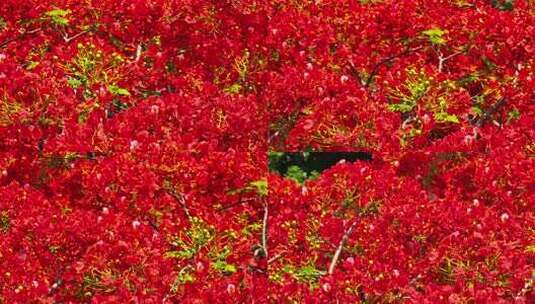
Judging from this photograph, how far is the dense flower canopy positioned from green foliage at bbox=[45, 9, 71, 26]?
0.02 m

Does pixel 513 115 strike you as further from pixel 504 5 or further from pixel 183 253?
pixel 183 253

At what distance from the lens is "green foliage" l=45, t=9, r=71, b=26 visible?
46.8 ft

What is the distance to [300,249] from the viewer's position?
1074 centimetres

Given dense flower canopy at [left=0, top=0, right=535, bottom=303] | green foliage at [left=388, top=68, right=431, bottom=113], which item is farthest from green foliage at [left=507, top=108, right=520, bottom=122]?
green foliage at [left=388, top=68, right=431, bottom=113]

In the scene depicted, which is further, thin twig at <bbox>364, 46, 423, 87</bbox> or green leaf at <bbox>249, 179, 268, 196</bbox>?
thin twig at <bbox>364, 46, 423, 87</bbox>

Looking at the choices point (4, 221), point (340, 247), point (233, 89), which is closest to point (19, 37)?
point (233, 89)

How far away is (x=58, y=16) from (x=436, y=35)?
4.97 meters

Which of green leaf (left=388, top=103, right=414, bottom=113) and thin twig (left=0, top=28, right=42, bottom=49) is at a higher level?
green leaf (left=388, top=103, right=414, bottom=113)

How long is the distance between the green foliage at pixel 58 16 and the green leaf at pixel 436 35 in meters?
4.69

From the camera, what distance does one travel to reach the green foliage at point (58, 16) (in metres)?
14.3

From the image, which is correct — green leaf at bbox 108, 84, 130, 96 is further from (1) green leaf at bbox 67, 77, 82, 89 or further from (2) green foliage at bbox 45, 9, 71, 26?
(2) green foliage at bbox 45, 9, 71, 26

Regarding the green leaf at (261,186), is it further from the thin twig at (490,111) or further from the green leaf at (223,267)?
the thin twig at (490,111)

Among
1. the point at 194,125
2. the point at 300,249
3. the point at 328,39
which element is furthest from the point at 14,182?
the point at 328,39

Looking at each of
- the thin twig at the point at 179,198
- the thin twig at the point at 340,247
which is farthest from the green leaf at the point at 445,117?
the thin twig at the point at 179,198
